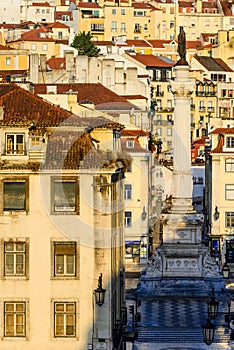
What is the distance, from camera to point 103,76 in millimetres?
129750

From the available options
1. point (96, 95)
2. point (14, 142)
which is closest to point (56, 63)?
point (96, 95)

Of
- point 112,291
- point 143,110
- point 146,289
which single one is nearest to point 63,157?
point 112,291

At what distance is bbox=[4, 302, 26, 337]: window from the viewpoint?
43938 millimetres

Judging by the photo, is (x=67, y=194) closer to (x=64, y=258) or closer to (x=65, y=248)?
(x=65, y=248)

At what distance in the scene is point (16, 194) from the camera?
4416 cm

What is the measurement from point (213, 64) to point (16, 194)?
13555 cm

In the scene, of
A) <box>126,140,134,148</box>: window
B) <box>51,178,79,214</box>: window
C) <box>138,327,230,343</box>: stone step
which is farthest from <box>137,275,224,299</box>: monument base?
<box>51,178,79,214</box>: window

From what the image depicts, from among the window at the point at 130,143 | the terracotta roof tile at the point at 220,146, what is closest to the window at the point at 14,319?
the window at the point at 130,143

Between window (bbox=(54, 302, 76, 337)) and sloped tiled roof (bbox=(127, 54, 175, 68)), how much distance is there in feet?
381

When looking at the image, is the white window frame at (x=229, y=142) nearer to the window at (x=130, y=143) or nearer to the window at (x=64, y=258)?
the window at (x=130, y=143)

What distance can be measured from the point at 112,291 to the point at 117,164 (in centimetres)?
369

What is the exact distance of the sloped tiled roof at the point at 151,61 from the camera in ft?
529

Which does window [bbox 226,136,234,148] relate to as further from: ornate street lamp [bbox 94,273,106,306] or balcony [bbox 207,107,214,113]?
balcony [bbox 207,107,214,113]

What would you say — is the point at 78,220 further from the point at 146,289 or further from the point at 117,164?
the point at 146,289
